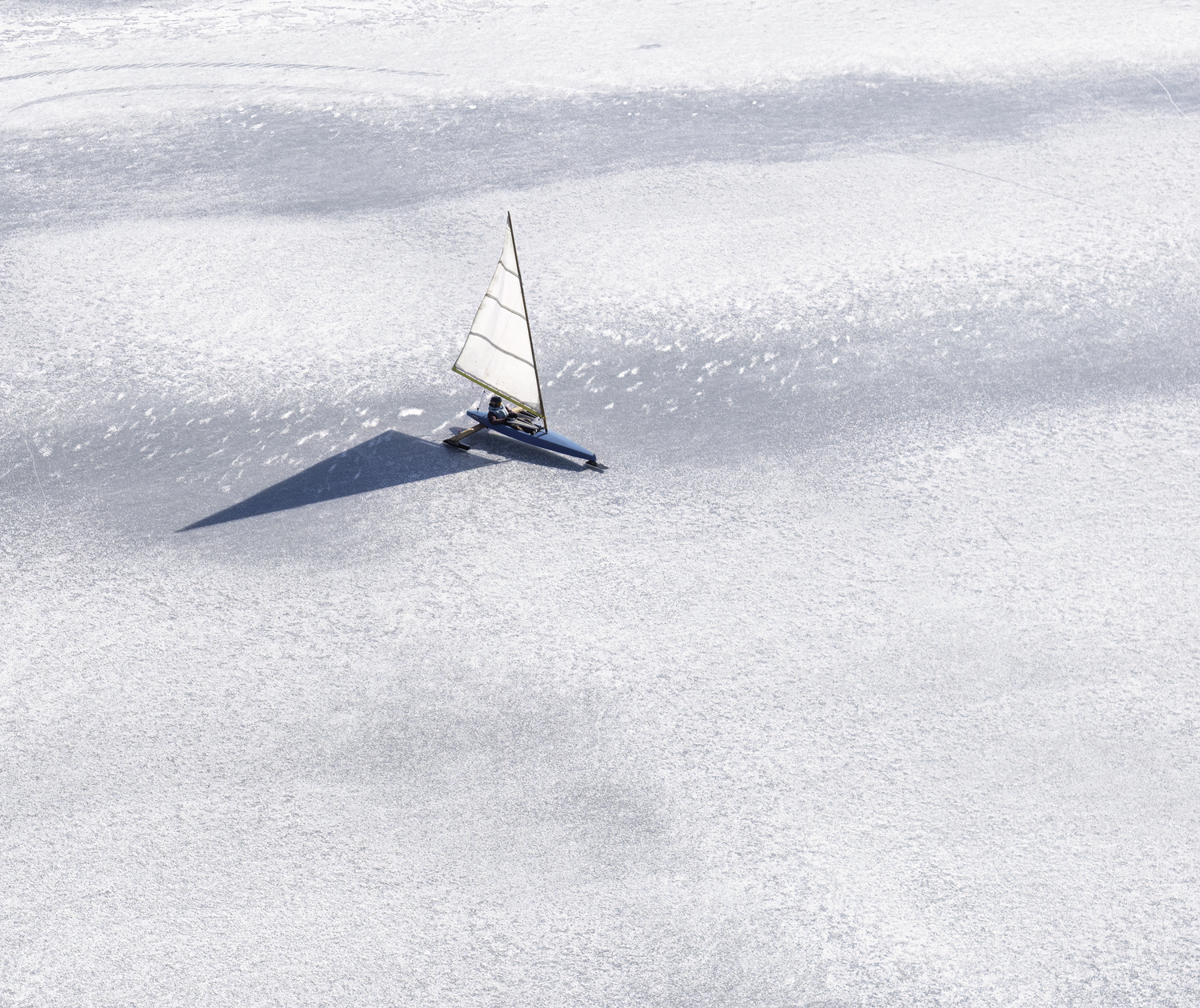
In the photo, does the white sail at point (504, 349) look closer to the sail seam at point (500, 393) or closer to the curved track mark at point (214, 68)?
the sail seam at point (500, 393)

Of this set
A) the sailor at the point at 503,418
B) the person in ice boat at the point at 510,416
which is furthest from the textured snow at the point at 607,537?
the person in ice boat at the point at 510,416

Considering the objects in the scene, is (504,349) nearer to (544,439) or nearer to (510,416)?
(510,416)

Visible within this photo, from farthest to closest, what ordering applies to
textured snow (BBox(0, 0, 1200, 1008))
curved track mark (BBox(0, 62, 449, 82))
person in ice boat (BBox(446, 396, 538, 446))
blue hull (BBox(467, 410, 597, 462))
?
curved track mark (BBox(0, 62, 449, 82))
person in ice boat (BBox(446, 396, 538, 446))
blue hull (BBox(467, 410, 597, 462))
textured snow (BBox(0, 0, 1200, 1008))

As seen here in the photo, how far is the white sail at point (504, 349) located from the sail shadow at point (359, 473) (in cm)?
68

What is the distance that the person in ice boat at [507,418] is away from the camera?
1070 centimetres

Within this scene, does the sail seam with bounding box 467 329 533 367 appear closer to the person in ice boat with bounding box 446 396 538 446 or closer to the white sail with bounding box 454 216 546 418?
the white sail with bounding box 454 216 546 418

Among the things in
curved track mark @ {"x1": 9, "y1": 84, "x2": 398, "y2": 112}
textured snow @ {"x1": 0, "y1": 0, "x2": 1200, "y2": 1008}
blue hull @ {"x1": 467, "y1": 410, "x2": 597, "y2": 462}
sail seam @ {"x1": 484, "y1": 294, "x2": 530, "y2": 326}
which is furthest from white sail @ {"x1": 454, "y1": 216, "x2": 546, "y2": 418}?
curved track mark @ {"x1": 9, "y1": 84, "x2": 398, "y2": 112}

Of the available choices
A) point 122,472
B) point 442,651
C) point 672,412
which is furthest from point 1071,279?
point 122,472

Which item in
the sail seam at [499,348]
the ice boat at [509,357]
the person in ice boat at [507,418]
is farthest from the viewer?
the person in ice boat at [507,418]

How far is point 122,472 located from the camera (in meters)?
10.5

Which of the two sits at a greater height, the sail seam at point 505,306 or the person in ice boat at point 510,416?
the sail seam at point 505,306

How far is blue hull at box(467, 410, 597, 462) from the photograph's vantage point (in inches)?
416

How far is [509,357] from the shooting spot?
10.4 meters

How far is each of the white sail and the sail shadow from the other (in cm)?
68
